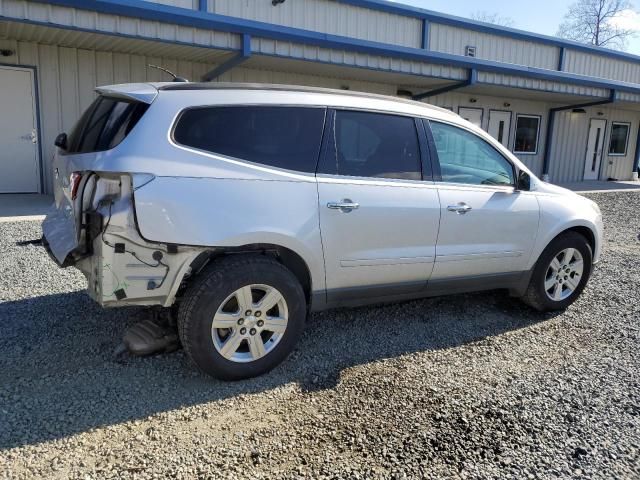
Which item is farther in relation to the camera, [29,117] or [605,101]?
[605,101]

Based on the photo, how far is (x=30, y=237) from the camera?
6.84m

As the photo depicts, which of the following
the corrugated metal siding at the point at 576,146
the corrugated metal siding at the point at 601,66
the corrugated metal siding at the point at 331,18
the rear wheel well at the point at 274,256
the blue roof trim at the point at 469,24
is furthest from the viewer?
the corrugated metal siding at the point at 601,66

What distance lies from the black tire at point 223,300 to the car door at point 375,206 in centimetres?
37

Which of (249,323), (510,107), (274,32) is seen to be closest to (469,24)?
(510,107)

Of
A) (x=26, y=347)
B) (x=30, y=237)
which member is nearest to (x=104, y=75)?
(x=30, y=237)

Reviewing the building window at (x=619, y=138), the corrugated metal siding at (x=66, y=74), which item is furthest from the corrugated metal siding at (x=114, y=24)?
the building window at (x=619, y=138)

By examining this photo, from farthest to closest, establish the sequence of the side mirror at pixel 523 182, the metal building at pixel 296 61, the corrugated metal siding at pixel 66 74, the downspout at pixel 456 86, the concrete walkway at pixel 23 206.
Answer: the downspout at pixel 456 86 → the corrugated metal siding at pixel 66 74 → the metal building at pixel 296 61 → the concrete walkway at pixel 23 206 → the side mirror at pixel 523 182

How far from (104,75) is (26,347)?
25.5 ft

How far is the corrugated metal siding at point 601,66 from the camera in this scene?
60.8ft

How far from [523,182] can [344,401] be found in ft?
8.61

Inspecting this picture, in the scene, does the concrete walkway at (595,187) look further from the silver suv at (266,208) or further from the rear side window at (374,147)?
the rear side window at (374,147)

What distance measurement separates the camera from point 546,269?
4.86 meters

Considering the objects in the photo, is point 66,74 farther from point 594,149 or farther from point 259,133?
point 594,149

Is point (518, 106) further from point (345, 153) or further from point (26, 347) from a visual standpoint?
point (26, 347)
